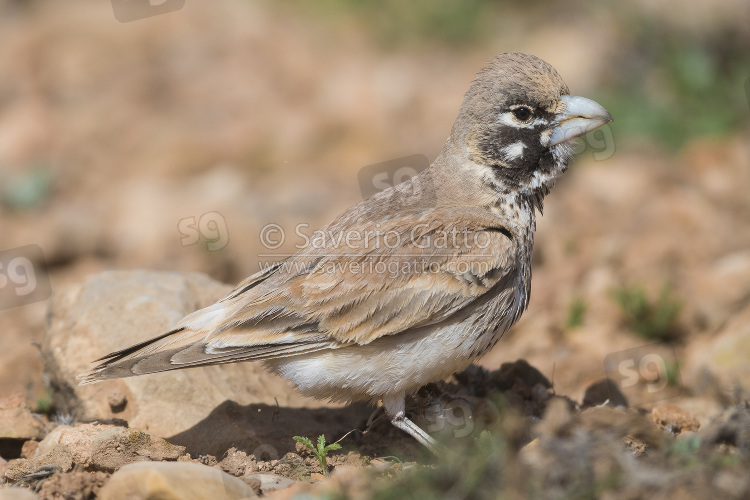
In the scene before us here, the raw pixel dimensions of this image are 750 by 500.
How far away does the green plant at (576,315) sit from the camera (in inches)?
282

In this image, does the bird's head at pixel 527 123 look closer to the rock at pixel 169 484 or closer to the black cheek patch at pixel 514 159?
the black cheek patch at pixel 514 159

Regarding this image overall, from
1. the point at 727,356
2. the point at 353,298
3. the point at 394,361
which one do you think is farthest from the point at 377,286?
the point at 727,356

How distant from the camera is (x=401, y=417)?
16.9 ft

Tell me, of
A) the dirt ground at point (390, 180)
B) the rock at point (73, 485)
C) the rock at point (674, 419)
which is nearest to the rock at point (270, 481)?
the dirt ground at point (390, 180)

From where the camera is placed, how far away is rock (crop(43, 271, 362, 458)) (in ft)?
17.3

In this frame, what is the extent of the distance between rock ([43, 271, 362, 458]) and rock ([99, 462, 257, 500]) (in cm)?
104

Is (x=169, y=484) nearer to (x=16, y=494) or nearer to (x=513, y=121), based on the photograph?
(x=16, y=494)

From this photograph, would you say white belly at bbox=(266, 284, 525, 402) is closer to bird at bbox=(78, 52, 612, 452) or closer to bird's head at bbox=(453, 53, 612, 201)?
bird at bbox=(78, 52, 612, 452)

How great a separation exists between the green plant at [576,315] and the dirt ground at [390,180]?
0.04ft

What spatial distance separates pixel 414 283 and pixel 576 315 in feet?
8.87

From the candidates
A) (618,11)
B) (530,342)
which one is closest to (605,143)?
(530,342)

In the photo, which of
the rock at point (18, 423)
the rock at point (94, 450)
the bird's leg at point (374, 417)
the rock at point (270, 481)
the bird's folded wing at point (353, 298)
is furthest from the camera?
the bird's leg at point (374, 417)

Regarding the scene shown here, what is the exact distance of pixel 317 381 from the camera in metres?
4.93

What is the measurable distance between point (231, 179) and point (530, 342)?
479 cm
